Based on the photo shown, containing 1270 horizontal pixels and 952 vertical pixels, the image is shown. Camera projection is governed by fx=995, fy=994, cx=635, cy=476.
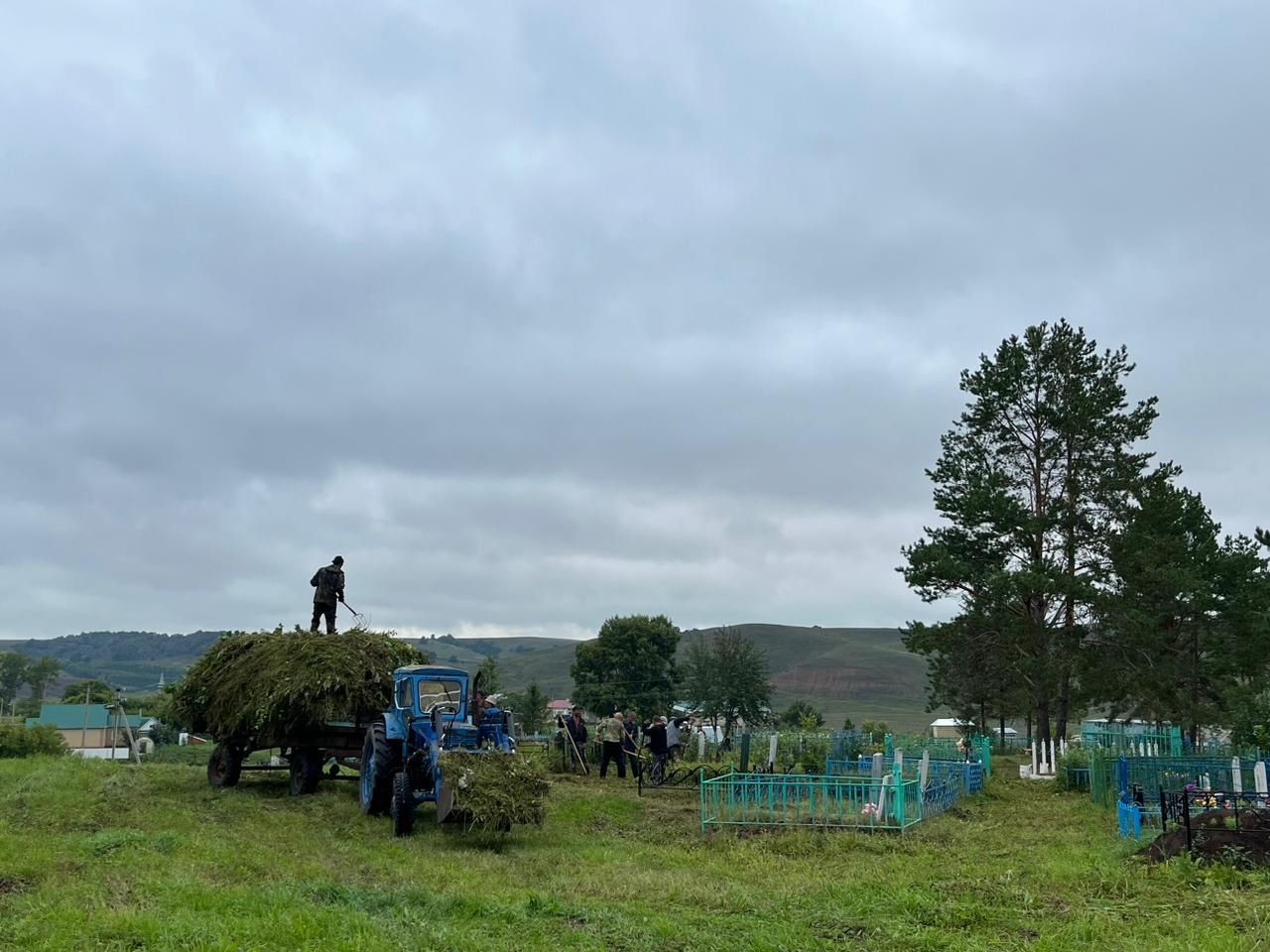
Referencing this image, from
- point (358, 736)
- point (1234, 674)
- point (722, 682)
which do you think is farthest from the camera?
point (722, 682)

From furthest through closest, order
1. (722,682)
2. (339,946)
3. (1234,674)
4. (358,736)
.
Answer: (722,682) < (1234,674) < (358,736) < (339,946)

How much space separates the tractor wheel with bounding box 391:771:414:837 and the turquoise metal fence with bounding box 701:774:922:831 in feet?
13.8

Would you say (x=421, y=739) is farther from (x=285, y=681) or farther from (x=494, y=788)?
(x=285, y=681)

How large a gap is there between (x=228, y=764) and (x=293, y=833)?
5212 millimetres

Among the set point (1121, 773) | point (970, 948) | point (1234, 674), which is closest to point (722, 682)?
point (1234, 674)

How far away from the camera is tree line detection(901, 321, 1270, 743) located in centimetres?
2838

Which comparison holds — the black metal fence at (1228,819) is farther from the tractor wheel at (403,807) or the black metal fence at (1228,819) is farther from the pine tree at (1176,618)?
the pine tree at (1176,618)

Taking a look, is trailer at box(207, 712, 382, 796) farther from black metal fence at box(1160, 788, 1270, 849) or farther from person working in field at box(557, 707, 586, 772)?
black metal fence at box(1160, 788, 1270, 849)

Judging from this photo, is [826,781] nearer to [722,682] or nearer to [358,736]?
[358,736]

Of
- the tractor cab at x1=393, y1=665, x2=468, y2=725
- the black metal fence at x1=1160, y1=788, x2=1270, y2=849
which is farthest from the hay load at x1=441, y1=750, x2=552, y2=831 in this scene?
the black metal fence at x1=1160, y1=788, x2=1270, y2=849

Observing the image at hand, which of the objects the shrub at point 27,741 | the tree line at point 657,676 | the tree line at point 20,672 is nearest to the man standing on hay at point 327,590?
the shrub at point 27,741

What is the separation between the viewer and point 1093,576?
3177 centimetres

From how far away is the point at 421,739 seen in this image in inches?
535

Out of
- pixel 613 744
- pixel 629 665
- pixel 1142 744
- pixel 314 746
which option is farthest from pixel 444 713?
pixel 629 665
